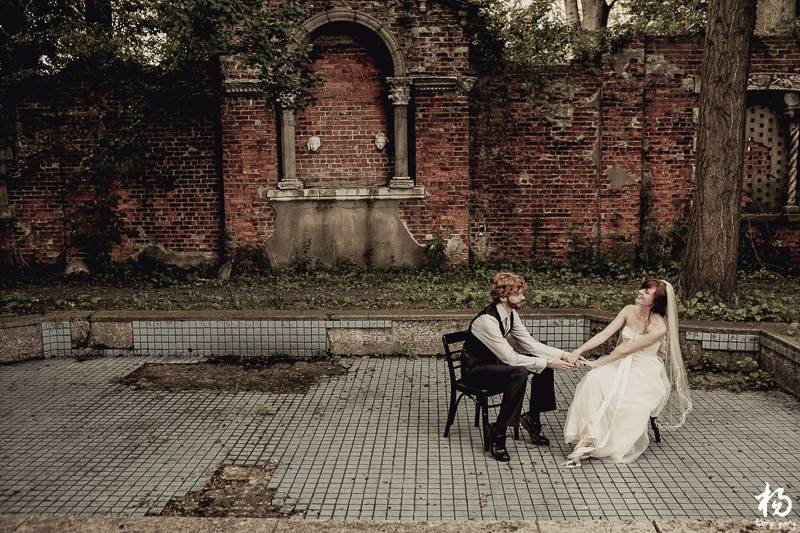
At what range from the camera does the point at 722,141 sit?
25.5ft

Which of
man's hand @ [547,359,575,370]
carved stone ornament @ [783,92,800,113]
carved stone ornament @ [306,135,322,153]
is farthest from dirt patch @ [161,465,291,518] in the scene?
carved stone ornament @ [783,92,800,113]

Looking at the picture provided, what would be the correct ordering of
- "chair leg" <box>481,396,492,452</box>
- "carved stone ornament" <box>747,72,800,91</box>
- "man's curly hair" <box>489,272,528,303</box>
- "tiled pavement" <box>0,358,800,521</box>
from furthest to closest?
"carved stone ornament" <box>747,72,800,91</box> → "man's curly hair" <box>489,272,528,303</box> → "chair leg" <box>481,396,492,452</box> → "tiled pavement" <box>0,358,800,521</box>

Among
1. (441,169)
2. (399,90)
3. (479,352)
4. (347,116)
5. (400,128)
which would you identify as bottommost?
(479,352)

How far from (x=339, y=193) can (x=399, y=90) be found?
6.61 ft

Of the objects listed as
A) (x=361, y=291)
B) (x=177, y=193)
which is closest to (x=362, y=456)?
(x=361, y=291)

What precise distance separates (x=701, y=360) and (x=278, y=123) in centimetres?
781

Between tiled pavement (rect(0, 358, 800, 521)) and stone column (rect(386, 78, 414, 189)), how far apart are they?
5.33 meters

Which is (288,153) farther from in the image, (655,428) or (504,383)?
(655,428)

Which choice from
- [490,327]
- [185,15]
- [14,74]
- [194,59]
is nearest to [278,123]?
[194,59]

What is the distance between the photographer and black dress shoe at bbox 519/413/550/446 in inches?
207

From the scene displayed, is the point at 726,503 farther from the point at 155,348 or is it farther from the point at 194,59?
the point at 194,59

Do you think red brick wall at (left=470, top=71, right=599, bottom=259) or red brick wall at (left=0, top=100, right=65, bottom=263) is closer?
red brick wall at (left=470, top=71, right=599, bottom=259)

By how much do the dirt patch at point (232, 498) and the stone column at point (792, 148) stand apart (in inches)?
431

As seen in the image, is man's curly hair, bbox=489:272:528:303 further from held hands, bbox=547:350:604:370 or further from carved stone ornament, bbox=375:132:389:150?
carved stone ornament, bbox=375:132:389:150
